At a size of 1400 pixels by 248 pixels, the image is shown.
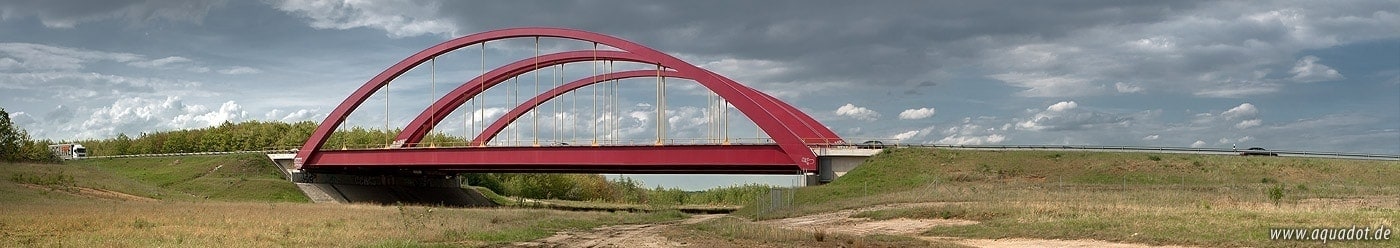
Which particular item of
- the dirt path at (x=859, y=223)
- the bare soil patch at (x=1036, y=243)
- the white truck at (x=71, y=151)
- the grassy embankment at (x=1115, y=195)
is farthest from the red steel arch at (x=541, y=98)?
the white truck at (x=71, y=151)

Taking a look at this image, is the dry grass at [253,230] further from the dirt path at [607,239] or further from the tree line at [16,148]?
the tree line at [16,148]

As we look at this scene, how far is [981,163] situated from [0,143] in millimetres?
84655

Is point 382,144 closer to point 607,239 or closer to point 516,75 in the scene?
point 516,75

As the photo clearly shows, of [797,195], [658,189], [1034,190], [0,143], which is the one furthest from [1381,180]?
A: [0,143]

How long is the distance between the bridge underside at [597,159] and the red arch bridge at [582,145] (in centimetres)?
6

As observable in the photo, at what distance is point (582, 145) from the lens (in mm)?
71500

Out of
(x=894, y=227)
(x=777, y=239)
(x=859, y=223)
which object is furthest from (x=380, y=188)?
(x=777, y=239)

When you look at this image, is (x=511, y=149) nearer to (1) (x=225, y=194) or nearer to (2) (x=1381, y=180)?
(1) (x=225, y=194)

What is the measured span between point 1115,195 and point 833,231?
1772 centimetres

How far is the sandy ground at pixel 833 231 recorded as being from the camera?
27.9m

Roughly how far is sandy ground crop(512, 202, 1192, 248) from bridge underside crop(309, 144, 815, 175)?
19.8 metres

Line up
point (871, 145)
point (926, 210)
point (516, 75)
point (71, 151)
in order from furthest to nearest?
1. point (71, 151)
2. point (516, 75)
3. point (871, 145)
4. point (926, 210)

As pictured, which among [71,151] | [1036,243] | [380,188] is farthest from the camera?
[71,151]

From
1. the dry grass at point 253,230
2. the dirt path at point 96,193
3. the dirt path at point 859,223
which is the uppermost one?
the dirt path at point 96,193
